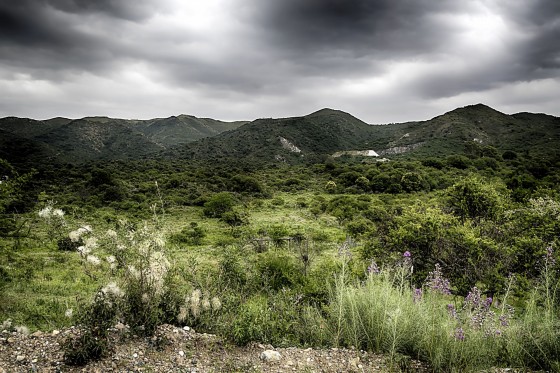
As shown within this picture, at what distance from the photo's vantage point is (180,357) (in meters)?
4.55

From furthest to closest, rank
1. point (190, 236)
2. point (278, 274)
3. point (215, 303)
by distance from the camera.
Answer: point (190, 236), point (278, 274), point (215, 303)

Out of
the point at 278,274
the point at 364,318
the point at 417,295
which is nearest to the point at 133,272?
the point at 364,318

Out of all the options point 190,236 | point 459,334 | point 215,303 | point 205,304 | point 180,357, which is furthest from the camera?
point 190,236

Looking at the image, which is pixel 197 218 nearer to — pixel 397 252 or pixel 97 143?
pixel 397 252

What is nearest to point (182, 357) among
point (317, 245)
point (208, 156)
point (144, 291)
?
point (144, 291)

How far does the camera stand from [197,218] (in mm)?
29656

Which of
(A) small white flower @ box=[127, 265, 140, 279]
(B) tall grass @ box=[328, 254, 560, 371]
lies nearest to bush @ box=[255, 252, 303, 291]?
(B) tall grass @ box=[328, 254, 560, 371]

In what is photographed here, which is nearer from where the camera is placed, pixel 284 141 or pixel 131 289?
pixel 131 289

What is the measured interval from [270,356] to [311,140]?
120016mm

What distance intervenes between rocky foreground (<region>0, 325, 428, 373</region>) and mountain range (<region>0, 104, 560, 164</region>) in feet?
268

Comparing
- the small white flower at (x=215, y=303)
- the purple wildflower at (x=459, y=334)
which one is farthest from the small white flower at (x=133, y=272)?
the purple wildflower at (x=459, y=334)

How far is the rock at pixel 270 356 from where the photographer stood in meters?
4.67

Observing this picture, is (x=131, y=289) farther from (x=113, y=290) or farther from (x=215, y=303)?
(x=215, y=303)

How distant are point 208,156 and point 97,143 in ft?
235
